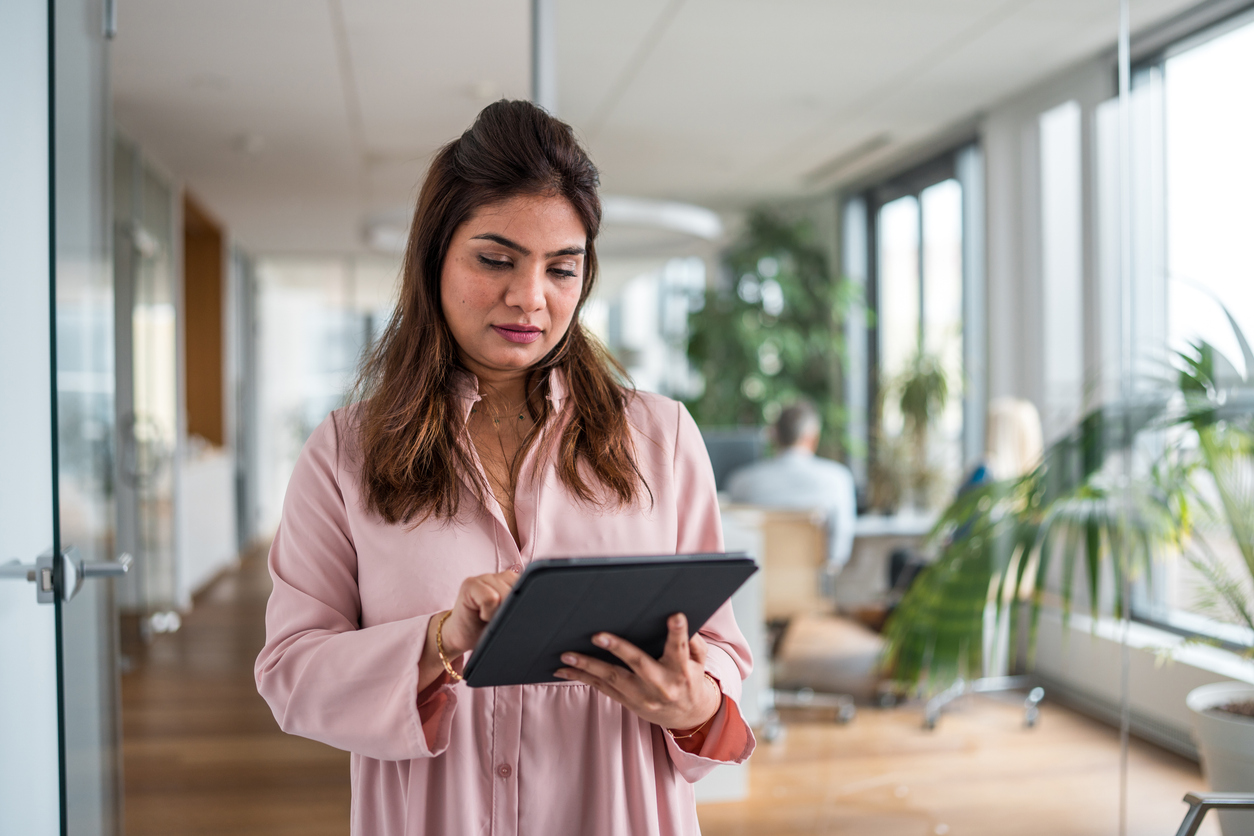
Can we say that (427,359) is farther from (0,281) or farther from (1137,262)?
(1137,262)

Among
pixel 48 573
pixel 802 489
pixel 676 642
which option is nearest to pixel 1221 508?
pixel 802 489

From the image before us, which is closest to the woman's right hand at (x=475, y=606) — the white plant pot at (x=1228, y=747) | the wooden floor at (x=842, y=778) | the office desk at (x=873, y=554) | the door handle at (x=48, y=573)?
the door handle at (x=48, y=573)

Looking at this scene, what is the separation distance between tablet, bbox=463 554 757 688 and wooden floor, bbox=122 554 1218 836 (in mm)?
1736

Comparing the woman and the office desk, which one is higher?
the woman

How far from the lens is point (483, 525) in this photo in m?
1.07

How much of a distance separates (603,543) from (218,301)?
6.88 metres

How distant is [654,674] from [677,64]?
184 centimetres

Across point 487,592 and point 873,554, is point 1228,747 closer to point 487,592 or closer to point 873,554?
point 873,554

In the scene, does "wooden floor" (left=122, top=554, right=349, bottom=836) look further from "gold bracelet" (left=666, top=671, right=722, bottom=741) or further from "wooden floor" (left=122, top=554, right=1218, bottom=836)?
"gold bracelet" (left=666, top=671, right=722, bottom=741)

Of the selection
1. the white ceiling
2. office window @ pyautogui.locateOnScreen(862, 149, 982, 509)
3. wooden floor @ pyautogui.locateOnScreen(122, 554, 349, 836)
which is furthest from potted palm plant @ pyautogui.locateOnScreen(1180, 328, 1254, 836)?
wooden floor @ pyautogui.locateOnScreen(122, 554, 349, 836)

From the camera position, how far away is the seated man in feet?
11.6

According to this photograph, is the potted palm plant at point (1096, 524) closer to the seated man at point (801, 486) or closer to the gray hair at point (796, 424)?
the seated man at point (801, 486)

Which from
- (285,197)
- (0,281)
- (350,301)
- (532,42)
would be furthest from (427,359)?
(350,301)

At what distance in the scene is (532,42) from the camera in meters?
2.14
